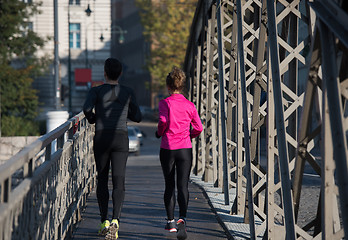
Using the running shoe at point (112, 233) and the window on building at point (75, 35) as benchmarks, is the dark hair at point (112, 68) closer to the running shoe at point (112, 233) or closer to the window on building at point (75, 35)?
the running shoe at point (112, 233)

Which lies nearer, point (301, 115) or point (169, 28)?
point (301, 115)

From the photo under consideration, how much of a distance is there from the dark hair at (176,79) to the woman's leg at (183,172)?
59cm

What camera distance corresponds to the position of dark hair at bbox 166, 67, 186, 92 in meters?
7.39

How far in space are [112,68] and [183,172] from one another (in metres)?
1.19

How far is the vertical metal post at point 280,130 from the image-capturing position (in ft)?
18.3

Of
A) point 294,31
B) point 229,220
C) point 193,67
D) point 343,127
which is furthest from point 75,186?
point 193,67

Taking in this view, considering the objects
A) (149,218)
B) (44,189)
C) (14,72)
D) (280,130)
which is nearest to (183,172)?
(149,218)

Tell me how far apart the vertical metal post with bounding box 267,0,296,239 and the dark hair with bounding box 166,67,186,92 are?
5.11 feet

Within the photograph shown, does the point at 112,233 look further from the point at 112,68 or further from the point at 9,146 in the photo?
the point at 9,146

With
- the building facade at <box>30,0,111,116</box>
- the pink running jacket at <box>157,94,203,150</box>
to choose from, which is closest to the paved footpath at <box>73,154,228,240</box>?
the pink running jacket at <box>157,94,203,150</box>

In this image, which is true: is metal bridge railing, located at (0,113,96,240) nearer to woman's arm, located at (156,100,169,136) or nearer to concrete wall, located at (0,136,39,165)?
woman's arm, located at (156,100,169,136)

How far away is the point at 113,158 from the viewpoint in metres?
7.31

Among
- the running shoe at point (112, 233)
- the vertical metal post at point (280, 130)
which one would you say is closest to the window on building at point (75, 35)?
the running shoe at point (112, 233)

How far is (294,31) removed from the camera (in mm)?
7227
